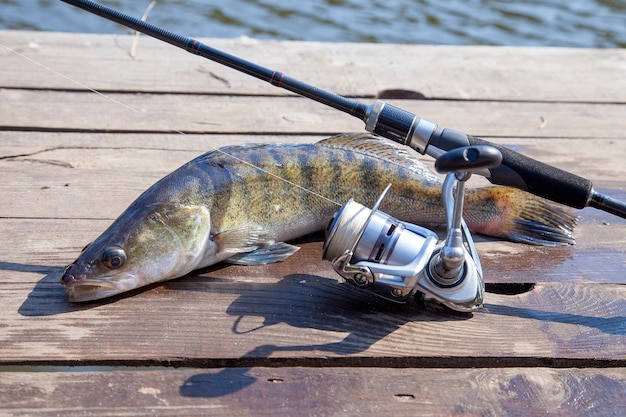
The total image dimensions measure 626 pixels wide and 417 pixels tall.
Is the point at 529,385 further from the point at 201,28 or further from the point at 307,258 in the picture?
the point at 201,28

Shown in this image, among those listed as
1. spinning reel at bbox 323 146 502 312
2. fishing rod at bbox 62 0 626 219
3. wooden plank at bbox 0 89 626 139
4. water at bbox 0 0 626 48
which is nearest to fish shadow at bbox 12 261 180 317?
spinning reel at bbox 323 146 502 312

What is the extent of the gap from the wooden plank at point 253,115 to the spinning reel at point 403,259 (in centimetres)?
154

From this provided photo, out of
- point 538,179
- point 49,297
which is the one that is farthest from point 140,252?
point 538,179

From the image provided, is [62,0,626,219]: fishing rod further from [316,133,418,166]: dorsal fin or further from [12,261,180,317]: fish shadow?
[12,261,180,317]: fish shadow

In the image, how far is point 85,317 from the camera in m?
2.33

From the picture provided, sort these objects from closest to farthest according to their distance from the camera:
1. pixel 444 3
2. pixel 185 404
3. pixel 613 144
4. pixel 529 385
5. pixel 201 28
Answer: pixel 185 404, pixel 529 385, pixel 613 144, pixel 201 28, pixel 444 3

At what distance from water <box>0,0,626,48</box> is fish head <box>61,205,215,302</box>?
6.01 m

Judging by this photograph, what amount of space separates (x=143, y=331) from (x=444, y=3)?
8.09m

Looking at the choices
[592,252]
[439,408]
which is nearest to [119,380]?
[439,408]

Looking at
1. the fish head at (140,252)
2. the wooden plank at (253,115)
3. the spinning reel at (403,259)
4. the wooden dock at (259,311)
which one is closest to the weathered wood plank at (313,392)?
the wooden dock at (259,311)

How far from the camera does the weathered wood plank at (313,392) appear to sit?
2018mm

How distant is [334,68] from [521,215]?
205 centimetres

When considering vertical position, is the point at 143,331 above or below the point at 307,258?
below

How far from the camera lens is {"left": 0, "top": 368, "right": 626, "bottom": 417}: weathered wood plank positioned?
2.02 meters
